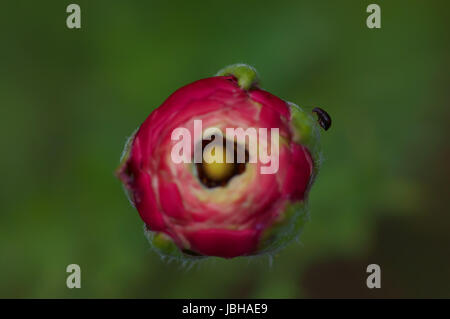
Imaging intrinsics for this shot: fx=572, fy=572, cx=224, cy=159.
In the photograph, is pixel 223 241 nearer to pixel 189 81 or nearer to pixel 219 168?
pixel 219 168

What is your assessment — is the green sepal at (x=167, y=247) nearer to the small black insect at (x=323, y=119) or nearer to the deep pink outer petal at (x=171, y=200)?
A: the deep pink outer petal at (x=171, y=200)

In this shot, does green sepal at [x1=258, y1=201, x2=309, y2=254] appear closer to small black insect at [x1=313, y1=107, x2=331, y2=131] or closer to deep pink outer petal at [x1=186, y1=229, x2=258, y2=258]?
deep pink outer petal at [x1=186, y1=229, x2=258, y2=258]

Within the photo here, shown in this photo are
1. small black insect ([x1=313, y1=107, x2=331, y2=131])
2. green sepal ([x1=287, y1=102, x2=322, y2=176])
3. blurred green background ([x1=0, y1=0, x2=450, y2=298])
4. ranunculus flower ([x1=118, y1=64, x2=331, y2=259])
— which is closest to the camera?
ranunculus flower ([x1=118, y1=64, x2=331, y2=259])

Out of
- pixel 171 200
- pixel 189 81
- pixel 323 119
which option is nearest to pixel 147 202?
pixel 171 200

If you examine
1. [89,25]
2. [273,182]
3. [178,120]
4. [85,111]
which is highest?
[89,25]

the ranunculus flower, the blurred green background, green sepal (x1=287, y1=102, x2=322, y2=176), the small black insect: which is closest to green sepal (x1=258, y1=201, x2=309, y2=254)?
the ranunculus flower
